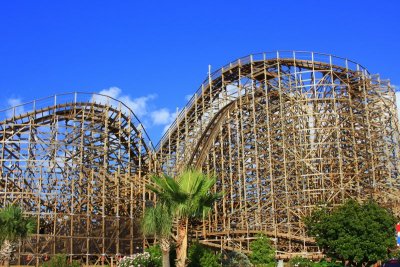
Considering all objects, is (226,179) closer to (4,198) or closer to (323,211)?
(323,211)

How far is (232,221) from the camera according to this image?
135ft

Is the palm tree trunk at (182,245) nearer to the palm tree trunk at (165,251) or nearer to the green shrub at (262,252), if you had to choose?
the palm tree trunk at (165,251)

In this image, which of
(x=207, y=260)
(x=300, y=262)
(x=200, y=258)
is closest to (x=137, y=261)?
(x=200, y=258)

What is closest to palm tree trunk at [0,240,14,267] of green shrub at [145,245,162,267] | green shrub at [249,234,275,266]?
green shrub at [145,245,162,267]

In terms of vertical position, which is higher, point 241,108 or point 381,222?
point 241,108

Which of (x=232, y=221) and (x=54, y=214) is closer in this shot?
(x=54, y=214)

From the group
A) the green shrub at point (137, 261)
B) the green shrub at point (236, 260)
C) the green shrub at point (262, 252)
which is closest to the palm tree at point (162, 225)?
the green shrub at point (137, 261)

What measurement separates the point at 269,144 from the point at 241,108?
4.93 m

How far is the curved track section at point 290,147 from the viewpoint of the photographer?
3622 cm

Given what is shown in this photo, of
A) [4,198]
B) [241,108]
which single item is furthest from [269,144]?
[4,198]

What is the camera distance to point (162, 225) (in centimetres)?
2347

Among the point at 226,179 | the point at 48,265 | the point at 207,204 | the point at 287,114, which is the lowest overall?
the point at 48,265

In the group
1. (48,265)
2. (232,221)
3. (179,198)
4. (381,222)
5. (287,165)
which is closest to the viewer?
(179,198)

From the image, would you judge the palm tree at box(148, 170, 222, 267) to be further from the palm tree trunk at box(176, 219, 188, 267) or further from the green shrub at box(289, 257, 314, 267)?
the green shrub at box(289, 257, 314, 267)
